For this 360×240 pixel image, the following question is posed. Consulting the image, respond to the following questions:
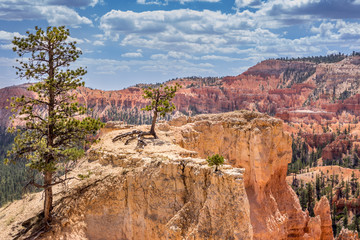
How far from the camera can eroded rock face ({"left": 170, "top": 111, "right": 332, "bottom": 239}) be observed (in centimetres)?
2512

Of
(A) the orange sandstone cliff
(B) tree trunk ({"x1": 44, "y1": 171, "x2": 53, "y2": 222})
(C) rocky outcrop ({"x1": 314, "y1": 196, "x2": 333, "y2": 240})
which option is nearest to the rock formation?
(C) rocky outcrop ({"x1": 314, "y1": 196, "x2": 333, "y2": 240})

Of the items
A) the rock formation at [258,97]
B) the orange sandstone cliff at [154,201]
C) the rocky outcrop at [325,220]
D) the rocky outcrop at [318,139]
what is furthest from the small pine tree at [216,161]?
the rock formation at [258,97]

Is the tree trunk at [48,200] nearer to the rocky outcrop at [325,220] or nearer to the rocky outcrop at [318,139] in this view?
the rocky outcrop at [325,220]

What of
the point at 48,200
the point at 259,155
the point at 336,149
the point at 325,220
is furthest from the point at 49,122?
the point at 336,149

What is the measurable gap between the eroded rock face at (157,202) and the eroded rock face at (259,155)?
8.62m

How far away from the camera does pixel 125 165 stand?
16.4m

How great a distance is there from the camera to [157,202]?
1416 centimetres

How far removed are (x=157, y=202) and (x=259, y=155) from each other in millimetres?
13436

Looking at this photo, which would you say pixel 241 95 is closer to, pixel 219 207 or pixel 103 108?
pixel 103 108

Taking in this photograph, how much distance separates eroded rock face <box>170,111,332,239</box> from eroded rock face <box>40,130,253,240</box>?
28.3 ft

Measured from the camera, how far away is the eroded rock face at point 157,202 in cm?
1177

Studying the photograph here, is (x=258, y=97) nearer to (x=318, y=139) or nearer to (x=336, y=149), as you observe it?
(x=318, y=139)

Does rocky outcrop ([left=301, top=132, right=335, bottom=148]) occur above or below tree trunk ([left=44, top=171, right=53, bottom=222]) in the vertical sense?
below

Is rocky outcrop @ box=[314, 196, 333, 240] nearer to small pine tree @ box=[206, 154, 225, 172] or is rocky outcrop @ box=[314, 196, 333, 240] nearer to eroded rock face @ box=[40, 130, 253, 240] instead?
eroded rock face @ box=[40, 130, 253, 240]
